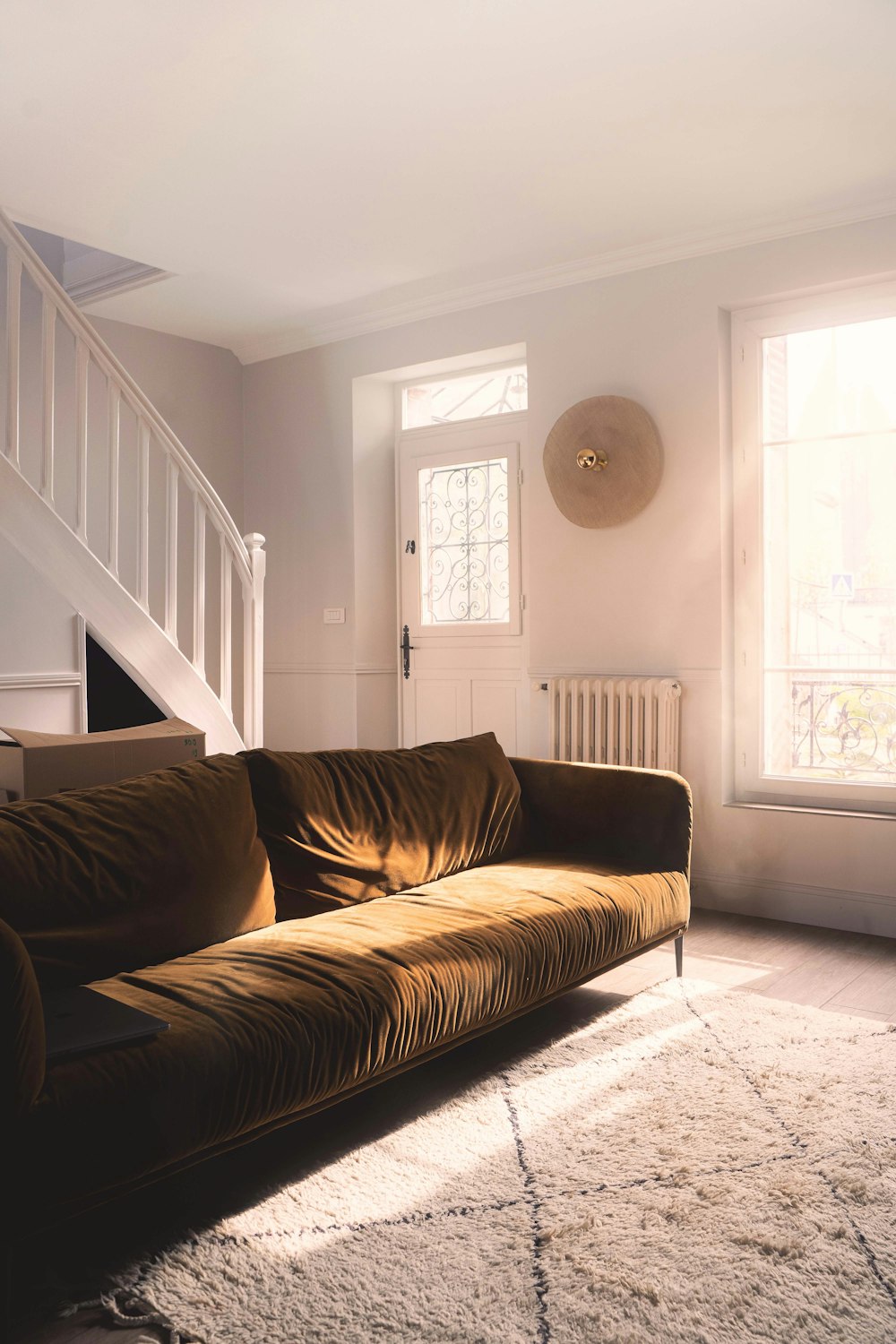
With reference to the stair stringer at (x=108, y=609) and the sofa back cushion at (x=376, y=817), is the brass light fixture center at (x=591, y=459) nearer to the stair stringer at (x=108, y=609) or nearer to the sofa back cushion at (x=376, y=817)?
the sofa back cushion at (x=376, y=817)

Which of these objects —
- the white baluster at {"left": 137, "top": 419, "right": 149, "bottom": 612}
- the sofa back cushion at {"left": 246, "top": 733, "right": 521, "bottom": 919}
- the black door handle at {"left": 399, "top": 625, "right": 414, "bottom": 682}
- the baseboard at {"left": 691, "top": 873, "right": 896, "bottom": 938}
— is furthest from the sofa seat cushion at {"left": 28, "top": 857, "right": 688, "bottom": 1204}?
the black door handle at {"left": 399, "top": 625, "right": 414, "bottom": 682}

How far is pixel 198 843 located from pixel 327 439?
367 centimetres

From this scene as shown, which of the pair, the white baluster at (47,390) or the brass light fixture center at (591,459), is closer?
the white baluster at (47,390)

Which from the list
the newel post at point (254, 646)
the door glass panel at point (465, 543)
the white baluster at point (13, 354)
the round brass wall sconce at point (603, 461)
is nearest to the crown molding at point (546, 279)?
the round brass wall sconce at point (603, 461)

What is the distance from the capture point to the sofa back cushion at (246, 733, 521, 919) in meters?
2.82

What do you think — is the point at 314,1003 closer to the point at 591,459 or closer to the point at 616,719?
the point at 616,719

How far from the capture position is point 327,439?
18.9 feet

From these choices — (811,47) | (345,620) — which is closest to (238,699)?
(345,620)

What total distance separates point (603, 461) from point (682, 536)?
18.9 inches

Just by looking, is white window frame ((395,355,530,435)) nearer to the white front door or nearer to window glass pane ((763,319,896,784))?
the white front door

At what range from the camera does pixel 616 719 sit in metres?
4.61

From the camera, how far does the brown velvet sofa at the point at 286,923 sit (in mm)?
1692

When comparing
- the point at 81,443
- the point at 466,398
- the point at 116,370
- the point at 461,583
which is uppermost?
the point at 466,398

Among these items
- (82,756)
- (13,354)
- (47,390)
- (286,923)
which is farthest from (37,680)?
(286,923)
